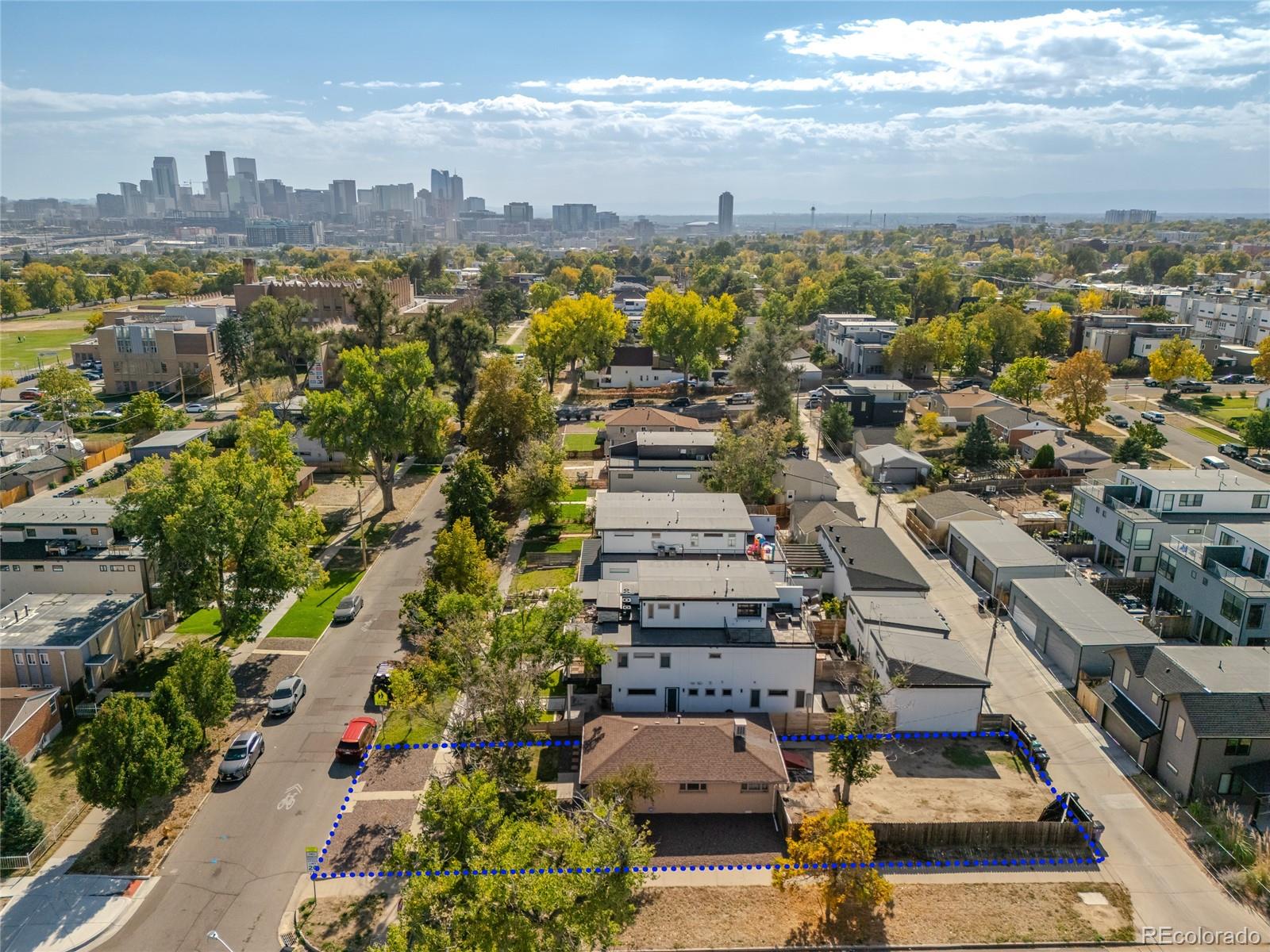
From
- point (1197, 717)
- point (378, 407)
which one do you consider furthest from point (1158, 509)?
point (378, 407)

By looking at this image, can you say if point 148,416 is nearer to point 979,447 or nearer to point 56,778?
point 56,778

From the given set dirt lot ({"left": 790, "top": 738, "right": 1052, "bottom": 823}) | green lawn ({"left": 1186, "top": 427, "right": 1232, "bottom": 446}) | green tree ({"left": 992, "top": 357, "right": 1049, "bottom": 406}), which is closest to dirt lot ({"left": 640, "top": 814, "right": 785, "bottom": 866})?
dirt lot ({"left": 790, "top": 738, "right": 1052, "bottom": 823})

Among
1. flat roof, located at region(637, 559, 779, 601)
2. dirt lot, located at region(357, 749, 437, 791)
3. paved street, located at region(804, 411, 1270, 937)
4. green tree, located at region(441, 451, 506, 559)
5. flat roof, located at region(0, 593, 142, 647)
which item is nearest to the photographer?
paved street, located at region(804, 411, 1270, 937)

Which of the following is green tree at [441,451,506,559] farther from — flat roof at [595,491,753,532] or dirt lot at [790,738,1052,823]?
dirt lot at [790,738,1052,823]

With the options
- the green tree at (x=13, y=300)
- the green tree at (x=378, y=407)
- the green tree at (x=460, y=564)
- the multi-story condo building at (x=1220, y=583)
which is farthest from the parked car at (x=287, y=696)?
the green tree at (x=13, y=300)

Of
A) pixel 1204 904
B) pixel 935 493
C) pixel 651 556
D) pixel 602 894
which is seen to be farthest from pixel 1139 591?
pixel 602 894

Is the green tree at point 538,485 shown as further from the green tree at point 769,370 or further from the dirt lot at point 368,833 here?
the green tree at point 769,370
